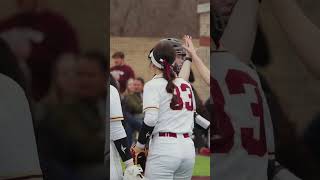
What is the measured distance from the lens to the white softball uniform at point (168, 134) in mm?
3127

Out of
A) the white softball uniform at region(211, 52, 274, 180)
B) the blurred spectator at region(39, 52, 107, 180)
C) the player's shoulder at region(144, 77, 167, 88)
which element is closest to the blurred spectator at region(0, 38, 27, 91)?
the blurred spectator at region(39, 52, 107, 180)

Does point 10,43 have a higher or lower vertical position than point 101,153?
higher

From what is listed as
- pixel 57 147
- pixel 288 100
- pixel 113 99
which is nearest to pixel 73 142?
pixel 57 147

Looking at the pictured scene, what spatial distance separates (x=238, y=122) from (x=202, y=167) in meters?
2.75

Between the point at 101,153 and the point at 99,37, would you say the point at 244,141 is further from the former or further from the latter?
the point at 99,37

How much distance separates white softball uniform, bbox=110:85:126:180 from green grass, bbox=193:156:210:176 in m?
1.60

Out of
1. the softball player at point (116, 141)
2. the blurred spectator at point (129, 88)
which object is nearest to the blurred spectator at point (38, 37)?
the softball player at point (116, 141)

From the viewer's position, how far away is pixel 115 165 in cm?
281

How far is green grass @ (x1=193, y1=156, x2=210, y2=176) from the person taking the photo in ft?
14.4

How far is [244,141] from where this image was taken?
202cm

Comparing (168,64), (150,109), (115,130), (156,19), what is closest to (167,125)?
(150,109)

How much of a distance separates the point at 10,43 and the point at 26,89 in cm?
15

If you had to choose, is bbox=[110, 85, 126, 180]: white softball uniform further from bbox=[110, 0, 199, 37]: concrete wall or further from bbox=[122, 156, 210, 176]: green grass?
bbox=[110, 0, 199, 37]: concrete wall

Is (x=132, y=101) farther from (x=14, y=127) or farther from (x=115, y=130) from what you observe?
(x=14, y=127)
